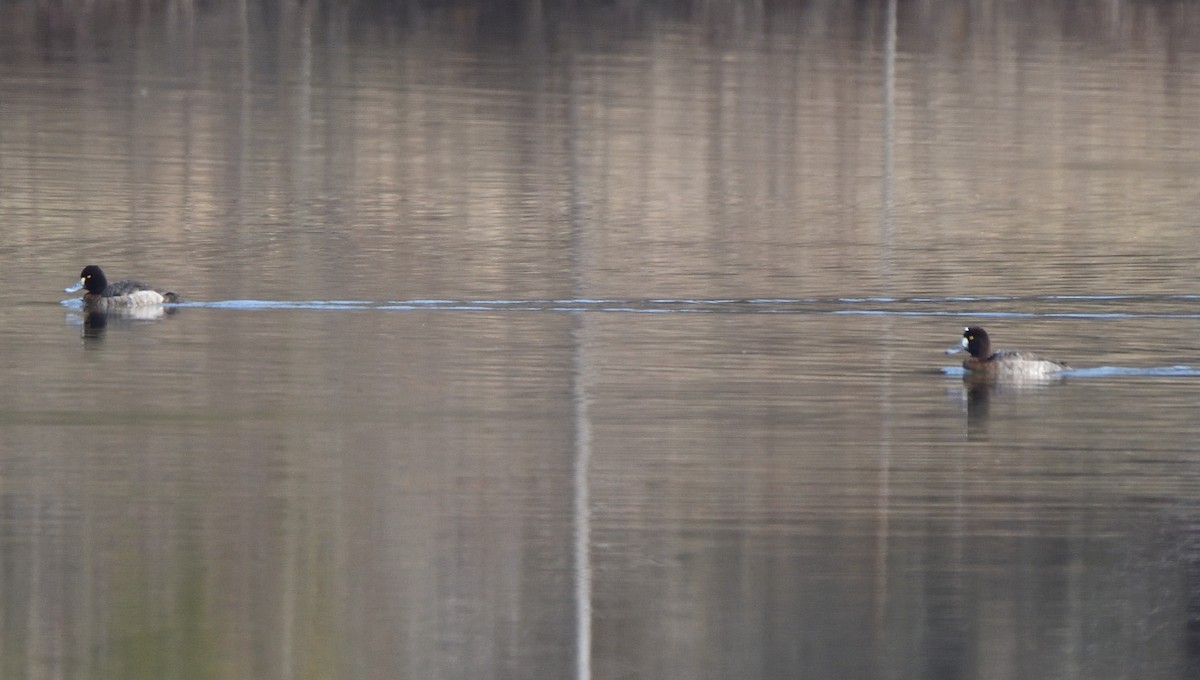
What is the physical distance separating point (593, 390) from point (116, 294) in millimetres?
5728

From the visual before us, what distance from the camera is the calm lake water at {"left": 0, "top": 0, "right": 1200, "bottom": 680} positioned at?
460 inches

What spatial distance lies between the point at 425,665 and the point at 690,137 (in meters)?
26.5

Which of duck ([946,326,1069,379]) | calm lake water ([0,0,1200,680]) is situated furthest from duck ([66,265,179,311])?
duck ([946,326,1069,379])

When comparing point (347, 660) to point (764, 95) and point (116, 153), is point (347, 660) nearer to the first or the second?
point (116, 153)

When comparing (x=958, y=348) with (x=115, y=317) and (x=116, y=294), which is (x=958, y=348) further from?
(x=116, y=294)

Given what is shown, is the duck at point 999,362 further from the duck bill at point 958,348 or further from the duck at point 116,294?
the duck at point 116,294

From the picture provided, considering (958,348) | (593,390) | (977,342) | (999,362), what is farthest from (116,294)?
(999,362)

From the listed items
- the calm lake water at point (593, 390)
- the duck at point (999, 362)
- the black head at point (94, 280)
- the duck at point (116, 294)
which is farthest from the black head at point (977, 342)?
the black head at point (94, 280)

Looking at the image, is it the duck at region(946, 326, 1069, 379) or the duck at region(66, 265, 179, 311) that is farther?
the duck at region(66, 265, 179, 311)

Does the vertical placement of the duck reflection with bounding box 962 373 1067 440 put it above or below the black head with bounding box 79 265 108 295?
below

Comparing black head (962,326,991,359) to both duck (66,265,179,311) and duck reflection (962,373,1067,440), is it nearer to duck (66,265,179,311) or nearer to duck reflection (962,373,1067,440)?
duck reflection (962,373,1067,440)

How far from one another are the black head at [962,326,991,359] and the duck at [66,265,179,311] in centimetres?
709

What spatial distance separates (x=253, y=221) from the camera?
91.0 feet

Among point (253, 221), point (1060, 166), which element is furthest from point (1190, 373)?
point (1060, 166)
